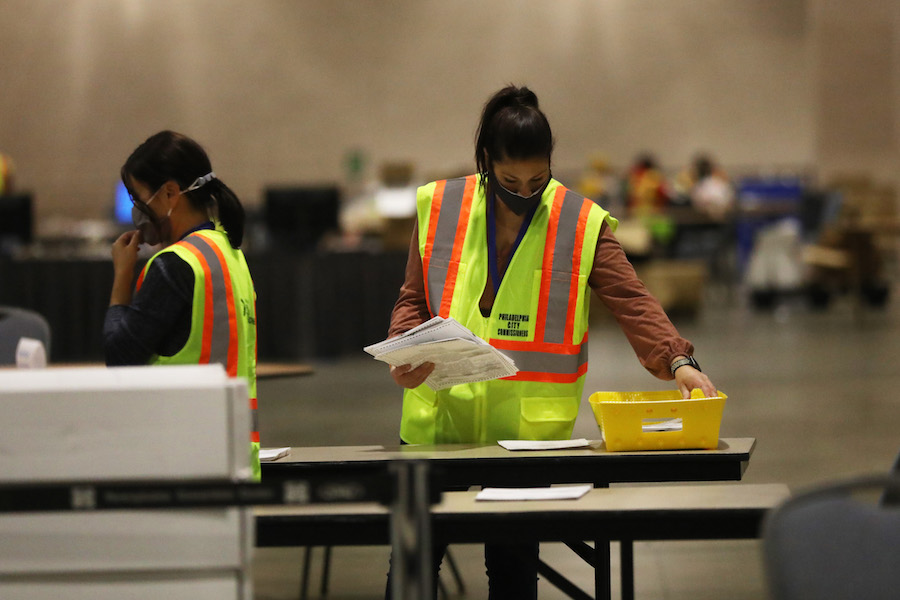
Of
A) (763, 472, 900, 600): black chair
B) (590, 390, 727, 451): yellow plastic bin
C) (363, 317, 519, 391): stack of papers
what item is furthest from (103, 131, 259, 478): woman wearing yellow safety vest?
(763, 472, 900, 600): black chair

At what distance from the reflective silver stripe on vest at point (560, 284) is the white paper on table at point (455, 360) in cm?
19

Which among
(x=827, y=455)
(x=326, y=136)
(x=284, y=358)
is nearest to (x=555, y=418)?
(x=827, y=455)

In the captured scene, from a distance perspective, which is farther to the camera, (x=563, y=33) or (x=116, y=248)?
(x=563, y=33)

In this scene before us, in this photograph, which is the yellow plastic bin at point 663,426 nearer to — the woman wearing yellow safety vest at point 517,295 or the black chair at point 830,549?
the woman wearing yellow safety vest at point 517,295

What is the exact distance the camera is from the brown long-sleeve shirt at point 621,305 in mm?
2396

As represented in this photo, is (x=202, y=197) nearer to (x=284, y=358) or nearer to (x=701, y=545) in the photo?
(x=701, y=545)

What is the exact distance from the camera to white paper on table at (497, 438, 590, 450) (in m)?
2.37

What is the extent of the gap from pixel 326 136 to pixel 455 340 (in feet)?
46.3

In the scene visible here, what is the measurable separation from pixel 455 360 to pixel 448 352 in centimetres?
6

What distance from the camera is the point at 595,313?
11445 millimetres

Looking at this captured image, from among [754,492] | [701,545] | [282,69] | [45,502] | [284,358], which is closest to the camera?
[45,502]

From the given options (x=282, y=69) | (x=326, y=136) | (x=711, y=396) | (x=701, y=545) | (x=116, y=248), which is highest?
(x=282, y=69)

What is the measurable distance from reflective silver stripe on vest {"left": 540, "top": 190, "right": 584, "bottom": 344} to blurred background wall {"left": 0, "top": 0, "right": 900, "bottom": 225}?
13556mm

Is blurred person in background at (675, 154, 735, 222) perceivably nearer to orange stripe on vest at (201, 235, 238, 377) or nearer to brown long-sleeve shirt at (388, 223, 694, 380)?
brown long-sleeve shirt at (388, 223, 694, 380)
